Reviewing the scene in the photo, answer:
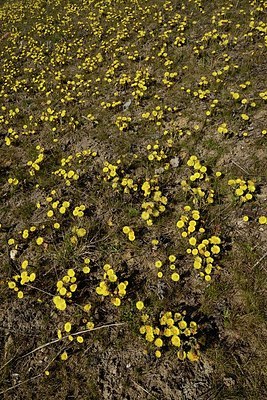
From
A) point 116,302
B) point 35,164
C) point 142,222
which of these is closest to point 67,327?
point 116,302

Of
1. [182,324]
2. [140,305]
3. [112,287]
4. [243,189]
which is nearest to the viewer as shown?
[182,324]

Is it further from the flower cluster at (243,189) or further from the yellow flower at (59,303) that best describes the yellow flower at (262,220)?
the yellow flower at (59,303)

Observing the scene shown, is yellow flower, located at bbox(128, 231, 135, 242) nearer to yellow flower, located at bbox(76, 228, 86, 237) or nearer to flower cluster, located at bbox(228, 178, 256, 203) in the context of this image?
yellow flower, located at bbox(76, 228, 86, 237)

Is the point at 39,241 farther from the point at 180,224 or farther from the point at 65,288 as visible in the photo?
the point at 180,224

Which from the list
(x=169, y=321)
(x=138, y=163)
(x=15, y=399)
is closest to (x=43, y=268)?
(x=15, y=399)

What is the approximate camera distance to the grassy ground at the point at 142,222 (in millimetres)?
3664

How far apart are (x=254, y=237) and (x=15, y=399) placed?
3.86 m

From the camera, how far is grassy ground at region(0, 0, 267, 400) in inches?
144

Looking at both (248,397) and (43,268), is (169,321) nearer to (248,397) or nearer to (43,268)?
(248,397)

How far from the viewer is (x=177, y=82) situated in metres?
7.73

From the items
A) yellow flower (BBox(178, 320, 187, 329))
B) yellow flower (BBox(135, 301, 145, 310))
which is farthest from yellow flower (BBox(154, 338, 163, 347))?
yellow flower (BBox(135, 301, 145, 310))

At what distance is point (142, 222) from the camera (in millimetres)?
5043

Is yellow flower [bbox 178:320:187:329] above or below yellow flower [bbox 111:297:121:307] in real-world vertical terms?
below

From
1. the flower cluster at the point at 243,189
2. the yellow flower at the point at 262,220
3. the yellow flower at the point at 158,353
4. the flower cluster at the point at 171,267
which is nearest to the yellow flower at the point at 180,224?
the flower cluster at the point at 171,267
